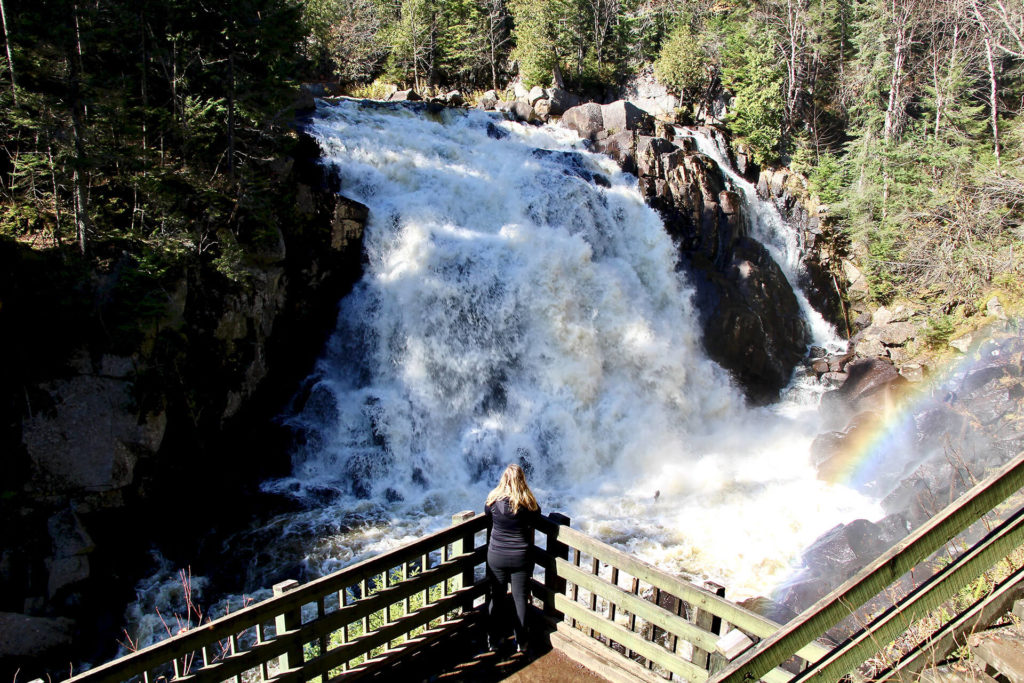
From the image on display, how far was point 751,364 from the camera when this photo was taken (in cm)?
1798

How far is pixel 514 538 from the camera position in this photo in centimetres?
491

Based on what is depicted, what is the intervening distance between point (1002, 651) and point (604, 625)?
2.71m

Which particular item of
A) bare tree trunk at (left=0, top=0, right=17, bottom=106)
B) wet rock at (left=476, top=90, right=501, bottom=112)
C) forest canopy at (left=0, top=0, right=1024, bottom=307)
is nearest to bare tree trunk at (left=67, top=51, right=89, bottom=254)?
forest canopy at (left=0, top=0, right=1024, bottom=307)

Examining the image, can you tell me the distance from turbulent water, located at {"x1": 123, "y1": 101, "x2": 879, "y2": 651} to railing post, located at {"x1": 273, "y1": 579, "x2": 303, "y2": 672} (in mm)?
5861

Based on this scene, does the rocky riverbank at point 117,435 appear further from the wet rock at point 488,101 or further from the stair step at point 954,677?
the wet rock at point 488,101

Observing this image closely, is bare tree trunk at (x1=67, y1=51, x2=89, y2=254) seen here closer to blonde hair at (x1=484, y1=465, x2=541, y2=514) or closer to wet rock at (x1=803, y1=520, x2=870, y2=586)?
blonde hair at (x1=484, y1=465, x2=541, y2=514)

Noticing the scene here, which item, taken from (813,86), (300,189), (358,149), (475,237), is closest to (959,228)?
(813,86)

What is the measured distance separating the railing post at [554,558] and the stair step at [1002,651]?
280 centimetres

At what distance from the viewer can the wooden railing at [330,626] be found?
3.56 meters

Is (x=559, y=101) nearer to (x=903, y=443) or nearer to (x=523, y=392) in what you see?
(x=523, y=392)

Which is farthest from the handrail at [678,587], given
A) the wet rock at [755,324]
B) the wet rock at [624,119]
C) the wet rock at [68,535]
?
the wet rock at [624,119]

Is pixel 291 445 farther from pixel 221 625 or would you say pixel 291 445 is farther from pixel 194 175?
pixel 221 625

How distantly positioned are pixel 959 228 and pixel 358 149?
16796 mm

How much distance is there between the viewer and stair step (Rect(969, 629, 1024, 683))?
8.14 ft
